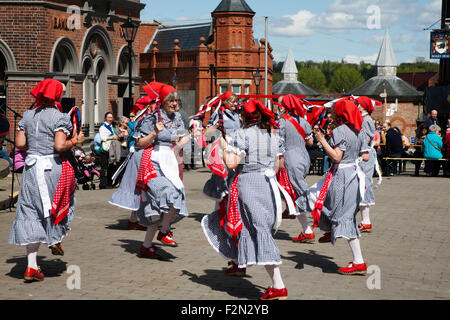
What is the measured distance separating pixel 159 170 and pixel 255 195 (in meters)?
2.19

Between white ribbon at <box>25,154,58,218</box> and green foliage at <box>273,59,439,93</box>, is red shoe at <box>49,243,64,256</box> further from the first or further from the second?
green foliage at <box>273,59,439,93</box>

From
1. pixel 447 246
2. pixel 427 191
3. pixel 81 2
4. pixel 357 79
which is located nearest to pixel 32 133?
pixel 447 246

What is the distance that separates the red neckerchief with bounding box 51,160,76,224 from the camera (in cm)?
718

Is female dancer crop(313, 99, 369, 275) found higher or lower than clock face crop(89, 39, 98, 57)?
lower

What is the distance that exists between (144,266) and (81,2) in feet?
67.9

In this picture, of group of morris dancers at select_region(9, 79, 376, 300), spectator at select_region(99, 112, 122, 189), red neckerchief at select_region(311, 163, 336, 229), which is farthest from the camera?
spectator at select_region(99, 112, 122, 189)

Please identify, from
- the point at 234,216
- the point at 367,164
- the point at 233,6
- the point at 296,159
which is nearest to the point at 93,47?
the point at 367,164

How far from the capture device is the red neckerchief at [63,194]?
7.18 meters

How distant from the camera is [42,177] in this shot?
711 centimetres

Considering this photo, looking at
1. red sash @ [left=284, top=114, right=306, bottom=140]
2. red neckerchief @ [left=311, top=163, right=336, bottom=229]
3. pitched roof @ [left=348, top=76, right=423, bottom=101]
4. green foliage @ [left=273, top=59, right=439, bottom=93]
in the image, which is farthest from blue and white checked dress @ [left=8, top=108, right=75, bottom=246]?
green foliage @ [left=273, top=59, right=439, bottom=93]

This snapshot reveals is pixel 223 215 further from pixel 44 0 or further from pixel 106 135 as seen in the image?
pixel 44 0

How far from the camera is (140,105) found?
8.89 meters

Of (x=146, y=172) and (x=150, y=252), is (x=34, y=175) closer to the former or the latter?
(x=146, y=172)

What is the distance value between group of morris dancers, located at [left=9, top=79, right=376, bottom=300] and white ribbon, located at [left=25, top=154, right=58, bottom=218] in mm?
10
